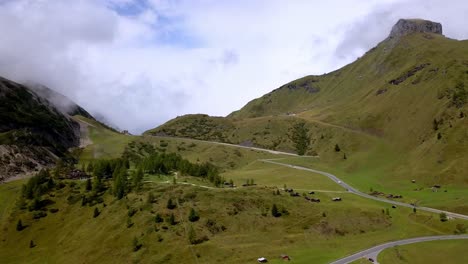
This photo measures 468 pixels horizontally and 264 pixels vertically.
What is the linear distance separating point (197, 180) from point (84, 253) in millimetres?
68283

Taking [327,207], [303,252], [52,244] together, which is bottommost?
[52,244]

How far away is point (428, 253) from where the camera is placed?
4419 inches

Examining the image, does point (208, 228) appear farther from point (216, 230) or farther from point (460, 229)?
point (460, 229)

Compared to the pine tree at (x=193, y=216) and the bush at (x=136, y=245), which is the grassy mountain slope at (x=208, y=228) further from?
the pine tree at (x=193, y=216)

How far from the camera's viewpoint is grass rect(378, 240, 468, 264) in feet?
351

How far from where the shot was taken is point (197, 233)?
136125 mm

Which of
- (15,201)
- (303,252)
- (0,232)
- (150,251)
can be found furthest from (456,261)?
(15,201)

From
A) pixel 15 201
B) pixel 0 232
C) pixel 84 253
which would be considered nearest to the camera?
pixel 84 253

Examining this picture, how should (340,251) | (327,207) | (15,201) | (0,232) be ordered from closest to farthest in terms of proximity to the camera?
(340,251) < (327,207) < (0,232) < (15,201)

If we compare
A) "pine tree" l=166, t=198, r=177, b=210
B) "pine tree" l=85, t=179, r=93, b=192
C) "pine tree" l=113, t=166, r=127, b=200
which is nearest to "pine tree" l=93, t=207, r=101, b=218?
"pine tree" l=113, t=166, r=127, b=200

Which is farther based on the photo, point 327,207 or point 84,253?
point 327,207

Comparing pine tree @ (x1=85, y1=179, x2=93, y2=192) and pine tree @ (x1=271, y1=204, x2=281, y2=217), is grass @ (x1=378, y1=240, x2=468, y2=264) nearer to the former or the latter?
pine tree @ (x1=271, y1=204, x2=281, y2=217)

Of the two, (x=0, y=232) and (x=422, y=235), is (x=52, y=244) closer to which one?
(x=0, y=232)

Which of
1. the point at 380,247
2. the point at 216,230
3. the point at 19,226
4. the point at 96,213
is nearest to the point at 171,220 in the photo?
the point at 216,230
